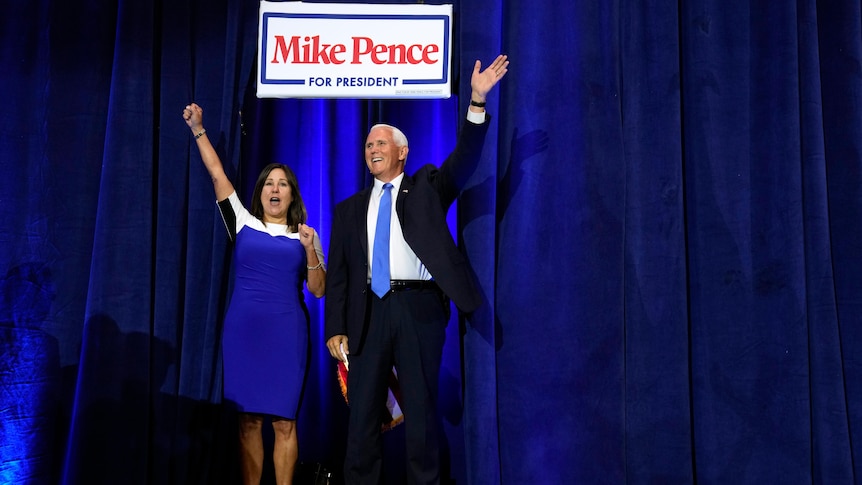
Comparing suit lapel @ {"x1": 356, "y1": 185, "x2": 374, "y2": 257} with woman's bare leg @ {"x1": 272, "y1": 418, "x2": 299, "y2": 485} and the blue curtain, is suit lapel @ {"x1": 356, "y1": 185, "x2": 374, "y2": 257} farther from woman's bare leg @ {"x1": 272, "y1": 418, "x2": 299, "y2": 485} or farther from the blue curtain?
woman's bare leg @ {"x1": 272, "y1": 418, "x2": 299, "y2": 485}

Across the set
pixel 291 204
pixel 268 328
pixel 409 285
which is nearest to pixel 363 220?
pixel 409 285

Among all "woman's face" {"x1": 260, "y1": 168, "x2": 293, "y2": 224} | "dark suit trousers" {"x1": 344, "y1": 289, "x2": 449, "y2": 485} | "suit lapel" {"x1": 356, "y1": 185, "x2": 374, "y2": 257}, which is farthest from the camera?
"woman's face" {"x1": 260, "y1": 168, "x2": 293, "y2": 224}

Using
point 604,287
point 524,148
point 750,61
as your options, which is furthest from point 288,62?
point 750,61

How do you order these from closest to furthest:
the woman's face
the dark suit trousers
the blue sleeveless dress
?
the dark suit trousers
the blue sleeveless dress
the woman's face

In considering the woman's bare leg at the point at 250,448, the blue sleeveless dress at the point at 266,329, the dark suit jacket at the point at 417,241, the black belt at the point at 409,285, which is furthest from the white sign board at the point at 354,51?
the woman's bare leg at the point at 250,448

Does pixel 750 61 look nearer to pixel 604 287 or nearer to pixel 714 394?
pixel 604 287

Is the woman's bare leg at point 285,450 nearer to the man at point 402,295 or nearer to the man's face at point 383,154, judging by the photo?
the man at point 402,295

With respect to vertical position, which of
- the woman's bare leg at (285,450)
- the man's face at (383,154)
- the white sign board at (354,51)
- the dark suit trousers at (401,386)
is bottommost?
the woman's bare leg at (285,450)

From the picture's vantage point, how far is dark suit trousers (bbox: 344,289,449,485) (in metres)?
2.59

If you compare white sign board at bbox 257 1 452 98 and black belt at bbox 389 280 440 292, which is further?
white sign board at bbox 257 1 452 98

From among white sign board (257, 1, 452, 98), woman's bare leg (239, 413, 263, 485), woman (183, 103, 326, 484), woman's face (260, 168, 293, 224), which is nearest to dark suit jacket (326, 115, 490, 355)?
woman (183, 103, 326, 484)

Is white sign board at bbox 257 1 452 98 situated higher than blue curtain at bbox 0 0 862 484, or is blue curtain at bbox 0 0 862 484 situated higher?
white sign board at bbox 257 1 452 98

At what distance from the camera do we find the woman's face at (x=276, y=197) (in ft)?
9.82

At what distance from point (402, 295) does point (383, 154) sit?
1.68ft
